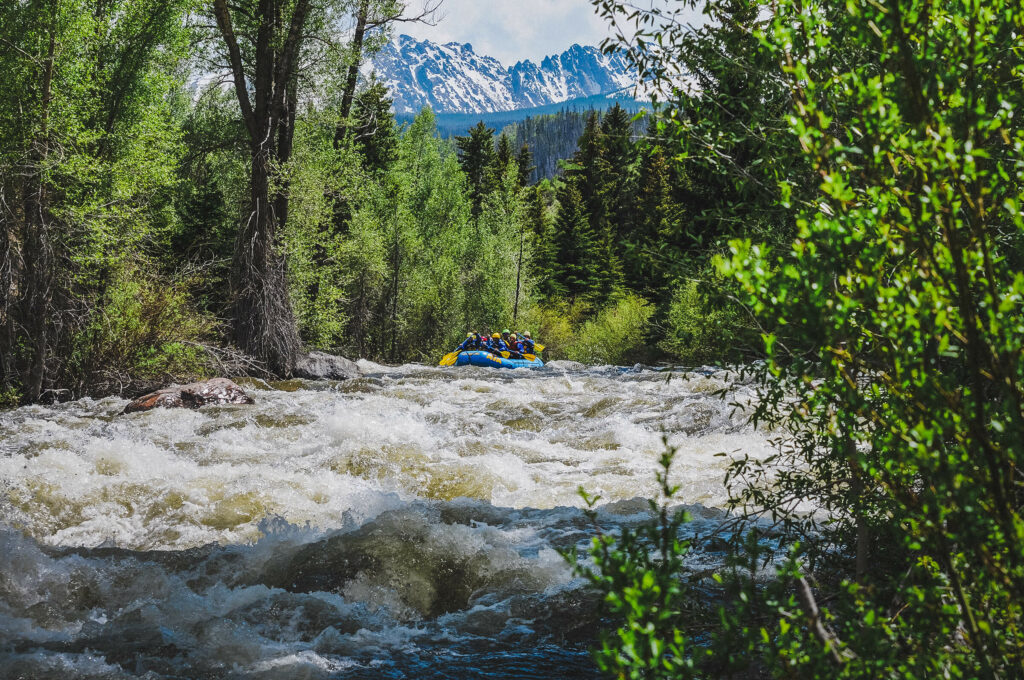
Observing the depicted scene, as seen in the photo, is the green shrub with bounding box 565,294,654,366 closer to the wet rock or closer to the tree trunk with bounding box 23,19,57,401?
the wet rock

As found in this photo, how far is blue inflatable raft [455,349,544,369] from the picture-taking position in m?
20.2

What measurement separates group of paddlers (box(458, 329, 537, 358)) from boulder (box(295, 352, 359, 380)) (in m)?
6.65

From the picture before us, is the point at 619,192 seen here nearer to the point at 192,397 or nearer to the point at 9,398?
the point at 192,397

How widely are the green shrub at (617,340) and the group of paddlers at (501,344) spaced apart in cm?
590

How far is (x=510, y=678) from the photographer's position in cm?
328

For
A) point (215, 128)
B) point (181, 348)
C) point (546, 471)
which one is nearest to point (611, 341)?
point (215, 128)

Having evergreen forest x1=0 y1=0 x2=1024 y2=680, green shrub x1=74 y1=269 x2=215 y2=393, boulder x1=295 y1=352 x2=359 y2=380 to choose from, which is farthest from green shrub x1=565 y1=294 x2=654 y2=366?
green shrub x1=74 y1=269 x2=215 y2=393

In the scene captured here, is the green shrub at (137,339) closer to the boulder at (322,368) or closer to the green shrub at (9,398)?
the green shrub at (9,398)

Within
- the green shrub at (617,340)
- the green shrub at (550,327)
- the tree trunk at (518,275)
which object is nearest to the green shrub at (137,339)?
the green shrub at (617,340)

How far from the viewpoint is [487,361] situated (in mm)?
20375

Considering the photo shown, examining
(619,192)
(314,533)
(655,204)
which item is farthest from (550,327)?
(314,533)

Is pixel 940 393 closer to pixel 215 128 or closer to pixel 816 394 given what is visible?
pixel 816 394

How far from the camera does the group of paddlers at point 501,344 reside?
2150 cm

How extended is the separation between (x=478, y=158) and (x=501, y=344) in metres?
25.6
